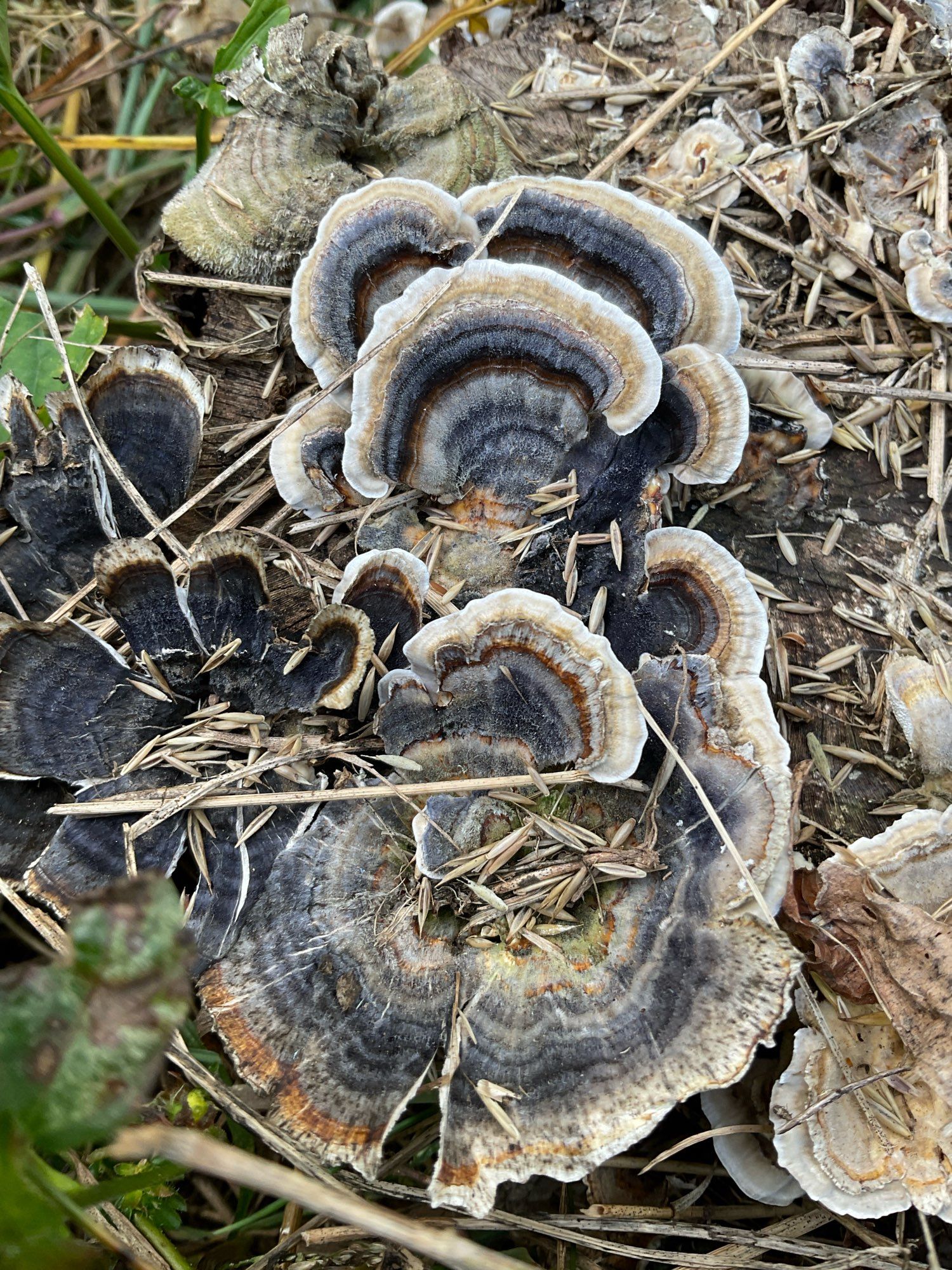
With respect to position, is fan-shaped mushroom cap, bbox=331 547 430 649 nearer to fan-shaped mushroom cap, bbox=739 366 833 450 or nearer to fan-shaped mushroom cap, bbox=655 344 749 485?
fan-shaped mushroom cap, bbox=655 344 749 485

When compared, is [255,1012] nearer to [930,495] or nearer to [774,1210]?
[774,1210]

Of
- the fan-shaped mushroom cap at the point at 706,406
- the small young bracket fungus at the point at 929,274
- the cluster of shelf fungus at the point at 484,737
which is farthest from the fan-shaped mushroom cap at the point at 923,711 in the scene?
the small young bracket fungus at the point at 929,274

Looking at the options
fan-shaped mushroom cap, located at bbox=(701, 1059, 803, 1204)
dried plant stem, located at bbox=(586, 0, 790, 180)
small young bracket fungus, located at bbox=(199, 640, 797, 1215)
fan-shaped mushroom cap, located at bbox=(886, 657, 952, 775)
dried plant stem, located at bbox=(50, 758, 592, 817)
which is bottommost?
fan-shaped mushroom cap, located at bbox=(701, 1059, 803, 1204)

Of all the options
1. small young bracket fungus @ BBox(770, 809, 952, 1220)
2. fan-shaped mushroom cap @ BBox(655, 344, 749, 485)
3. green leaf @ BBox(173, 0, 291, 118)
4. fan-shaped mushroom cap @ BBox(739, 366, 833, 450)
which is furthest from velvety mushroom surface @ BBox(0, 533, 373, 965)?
green leaf @ BBox(173, 0, 291, 118)

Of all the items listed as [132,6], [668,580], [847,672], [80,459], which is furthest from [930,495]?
[132,6]

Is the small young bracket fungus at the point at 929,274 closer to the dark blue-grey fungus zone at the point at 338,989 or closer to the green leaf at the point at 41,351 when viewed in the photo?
the dark blue-grey fungus zone at the point at 338,989

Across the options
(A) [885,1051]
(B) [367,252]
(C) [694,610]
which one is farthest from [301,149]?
(A) [885,1051]
